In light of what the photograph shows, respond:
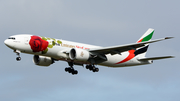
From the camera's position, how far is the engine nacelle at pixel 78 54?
43.8 metres

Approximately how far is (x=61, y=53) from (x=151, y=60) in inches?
539

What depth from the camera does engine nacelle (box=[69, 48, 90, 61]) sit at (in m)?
43.8

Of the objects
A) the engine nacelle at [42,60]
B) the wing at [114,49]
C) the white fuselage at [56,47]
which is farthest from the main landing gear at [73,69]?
the engine nacelle at [42,60]

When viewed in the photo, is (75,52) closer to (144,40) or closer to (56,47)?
(56,47)

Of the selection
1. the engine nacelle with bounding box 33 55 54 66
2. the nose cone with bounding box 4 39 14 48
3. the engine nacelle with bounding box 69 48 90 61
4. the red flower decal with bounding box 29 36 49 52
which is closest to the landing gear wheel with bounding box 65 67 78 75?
the engine nacelle with bounding box 33 55 54 66

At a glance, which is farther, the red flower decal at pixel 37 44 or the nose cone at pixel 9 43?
the red flower decal at pixel 37 44

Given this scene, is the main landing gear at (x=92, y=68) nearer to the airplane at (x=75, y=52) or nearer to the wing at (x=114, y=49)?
the airplane at (x=75, y=52)

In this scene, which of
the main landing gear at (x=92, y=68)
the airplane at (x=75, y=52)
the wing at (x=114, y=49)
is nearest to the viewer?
the airplane at (x=75, y=52)

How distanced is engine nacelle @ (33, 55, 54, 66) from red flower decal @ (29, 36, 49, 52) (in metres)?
5.20

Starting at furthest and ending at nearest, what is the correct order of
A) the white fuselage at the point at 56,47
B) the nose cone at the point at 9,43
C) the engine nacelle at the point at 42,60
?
1. the engine nacelle at the point at 42,60
2. the white fuselage at the point at 56,47
3. the nose cone at the point at 9,43

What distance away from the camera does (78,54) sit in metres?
43.8

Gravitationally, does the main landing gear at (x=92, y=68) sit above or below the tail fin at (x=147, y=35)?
below

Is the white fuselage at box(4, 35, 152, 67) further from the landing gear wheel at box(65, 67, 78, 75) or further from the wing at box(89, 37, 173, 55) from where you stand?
the landing gear wheel at box(65, 67, 78, 75)

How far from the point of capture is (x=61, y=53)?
44.1 meters
